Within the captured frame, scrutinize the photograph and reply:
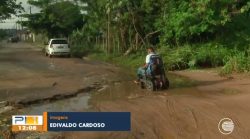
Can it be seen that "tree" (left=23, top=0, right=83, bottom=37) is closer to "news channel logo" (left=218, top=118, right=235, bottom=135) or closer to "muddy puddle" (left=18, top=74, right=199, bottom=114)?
"muddy puddle" (left=18, top=74, right=199, bottom=114)

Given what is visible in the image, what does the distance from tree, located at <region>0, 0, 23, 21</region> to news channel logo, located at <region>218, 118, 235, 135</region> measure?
36343 mm

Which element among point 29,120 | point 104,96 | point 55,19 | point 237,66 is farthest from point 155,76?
point 55,19

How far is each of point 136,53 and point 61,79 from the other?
11555 millimetres

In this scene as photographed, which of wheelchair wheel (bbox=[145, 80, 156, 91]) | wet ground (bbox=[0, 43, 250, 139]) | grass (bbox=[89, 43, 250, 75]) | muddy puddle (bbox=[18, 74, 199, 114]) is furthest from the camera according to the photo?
grass (bbox=[89, 43, 250, 75])

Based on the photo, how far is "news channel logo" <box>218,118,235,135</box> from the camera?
9.98m

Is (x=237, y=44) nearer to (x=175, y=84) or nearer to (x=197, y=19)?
(x=197, y=19)

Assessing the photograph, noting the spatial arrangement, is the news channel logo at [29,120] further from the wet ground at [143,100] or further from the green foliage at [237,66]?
the green foliage at [237,66]

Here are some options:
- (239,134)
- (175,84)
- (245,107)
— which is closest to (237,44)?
(175,84)

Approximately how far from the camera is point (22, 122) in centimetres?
860

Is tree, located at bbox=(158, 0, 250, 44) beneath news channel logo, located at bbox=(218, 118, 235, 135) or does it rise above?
above

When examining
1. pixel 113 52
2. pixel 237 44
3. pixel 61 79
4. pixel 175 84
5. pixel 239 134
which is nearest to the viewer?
pixel 239 134

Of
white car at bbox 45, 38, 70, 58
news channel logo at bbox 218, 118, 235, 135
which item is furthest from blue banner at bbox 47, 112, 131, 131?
white car at bbox 45, 38, 70, 58

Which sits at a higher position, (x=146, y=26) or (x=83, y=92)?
(x=146, y=26)

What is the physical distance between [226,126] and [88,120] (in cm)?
389
